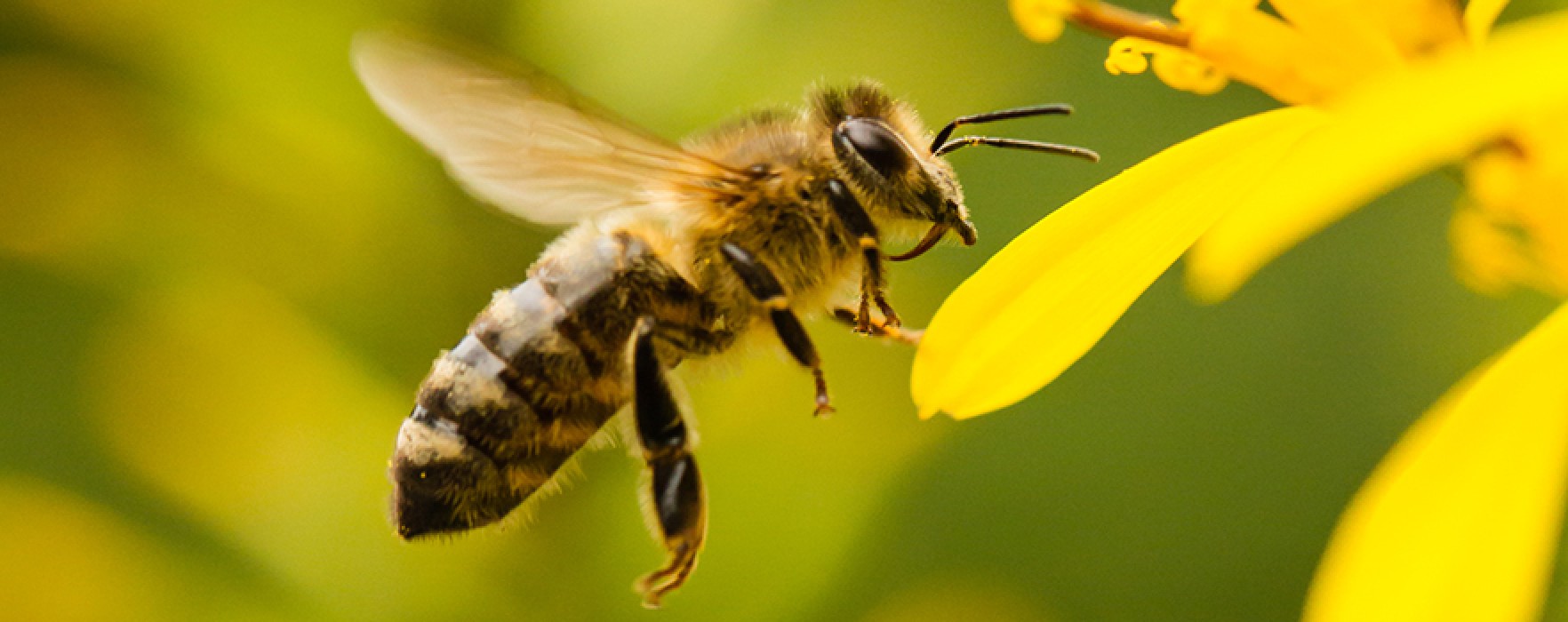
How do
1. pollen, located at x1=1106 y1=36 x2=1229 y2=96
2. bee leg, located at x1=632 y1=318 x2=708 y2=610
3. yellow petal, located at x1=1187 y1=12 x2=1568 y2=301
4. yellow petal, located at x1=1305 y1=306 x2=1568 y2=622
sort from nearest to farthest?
yellow petal, located at x1=1187 y1=12 x2=1568 y2=301 → yellow petal, located at x1=1305 y1=306 x2=1568 y2=622 → pollen, located at x1=1106 y1=36 x2=1229 y2=96 → bee leg, located at x1=632 y1=318 x2=708 y2=610

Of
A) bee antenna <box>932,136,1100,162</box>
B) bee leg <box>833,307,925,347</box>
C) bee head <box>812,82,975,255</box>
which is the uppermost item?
bee antenna <box>932,136,1100,162</box>

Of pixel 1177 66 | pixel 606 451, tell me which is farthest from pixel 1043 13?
pixel 606 451

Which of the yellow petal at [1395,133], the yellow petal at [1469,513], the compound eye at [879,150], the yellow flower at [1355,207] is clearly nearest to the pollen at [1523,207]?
the yellow flower at [1355,207]

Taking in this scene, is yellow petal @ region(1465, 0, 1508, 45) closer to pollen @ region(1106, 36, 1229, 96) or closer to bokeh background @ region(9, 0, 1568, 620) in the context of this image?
pollen @ region(1106, 36, 1229, 96)

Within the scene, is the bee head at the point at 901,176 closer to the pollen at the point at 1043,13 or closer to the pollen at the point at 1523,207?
the pollen at the point at 1043,13

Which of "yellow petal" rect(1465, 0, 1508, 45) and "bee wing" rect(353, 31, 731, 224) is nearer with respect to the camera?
"yellow petal" rect(1465, 0, 1508, 45)

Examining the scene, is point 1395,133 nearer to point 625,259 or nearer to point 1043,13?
point 1043,13

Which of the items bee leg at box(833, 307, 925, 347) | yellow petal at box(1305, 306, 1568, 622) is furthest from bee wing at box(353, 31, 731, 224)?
yellow petal at box(1305, 306, 1568, 622)
